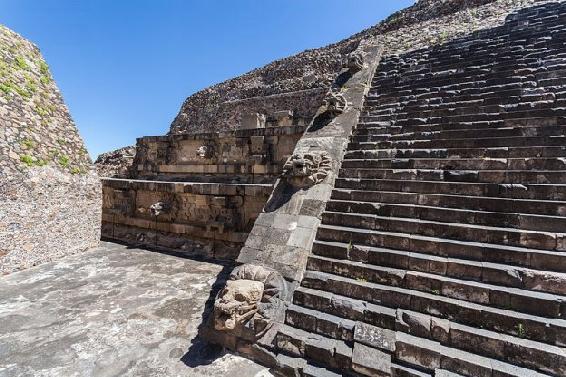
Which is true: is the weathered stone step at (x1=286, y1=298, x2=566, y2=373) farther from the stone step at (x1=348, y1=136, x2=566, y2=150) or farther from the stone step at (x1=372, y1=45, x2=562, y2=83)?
the stone step at (x1=372, y1=45, x2=562, y2=83)

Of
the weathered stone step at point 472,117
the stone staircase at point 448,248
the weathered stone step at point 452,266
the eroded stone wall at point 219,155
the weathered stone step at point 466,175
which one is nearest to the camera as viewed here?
the stone staircase at point 448,248

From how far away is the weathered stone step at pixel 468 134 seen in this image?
4.77 m

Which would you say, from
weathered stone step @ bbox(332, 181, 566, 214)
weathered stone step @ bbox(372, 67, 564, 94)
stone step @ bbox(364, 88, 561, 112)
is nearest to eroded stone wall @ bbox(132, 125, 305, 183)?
stone step @ bbox(364, 88, 561, 112)

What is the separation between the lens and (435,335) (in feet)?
10.1

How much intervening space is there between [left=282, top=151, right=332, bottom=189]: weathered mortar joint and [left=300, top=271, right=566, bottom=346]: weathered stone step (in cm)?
183

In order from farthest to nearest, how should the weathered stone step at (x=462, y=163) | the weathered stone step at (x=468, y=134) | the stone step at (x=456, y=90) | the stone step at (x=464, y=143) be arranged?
the stone step at (x=456, y=90) → the weathered stone step at (x=468, y=134) → the stone step at (x=464, y=143) → the weathered stone step at (x=462, y=163)

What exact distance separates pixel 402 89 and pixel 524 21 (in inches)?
213

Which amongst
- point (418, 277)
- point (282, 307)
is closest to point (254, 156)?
point (282, 307)

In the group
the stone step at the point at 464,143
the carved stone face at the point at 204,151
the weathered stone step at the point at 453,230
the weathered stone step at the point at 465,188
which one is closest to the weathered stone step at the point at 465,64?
the stone step at the point at 464,143

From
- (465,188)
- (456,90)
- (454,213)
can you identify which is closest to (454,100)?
(456,90)

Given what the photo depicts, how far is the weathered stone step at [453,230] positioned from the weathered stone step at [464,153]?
1.63m

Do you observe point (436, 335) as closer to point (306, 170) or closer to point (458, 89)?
point (306, 170)

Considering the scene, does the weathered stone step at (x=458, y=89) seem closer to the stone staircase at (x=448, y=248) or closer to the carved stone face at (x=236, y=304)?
the stone staircase at (x=448, y=248)

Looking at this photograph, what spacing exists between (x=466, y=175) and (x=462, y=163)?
1.11 ft
